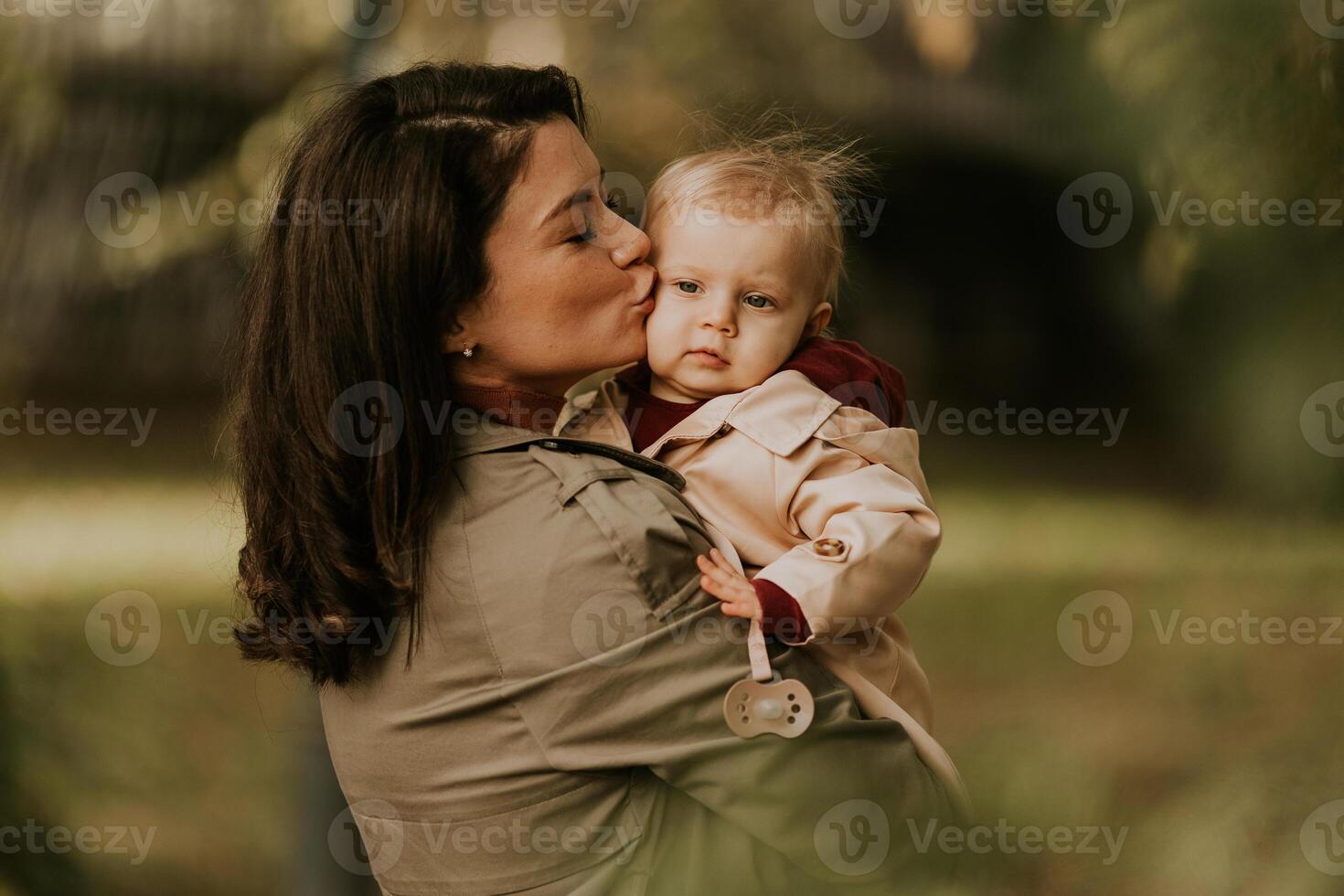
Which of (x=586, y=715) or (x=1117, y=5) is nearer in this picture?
(x=586, y=715)

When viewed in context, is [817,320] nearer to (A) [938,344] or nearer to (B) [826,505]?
(B) [826,505]

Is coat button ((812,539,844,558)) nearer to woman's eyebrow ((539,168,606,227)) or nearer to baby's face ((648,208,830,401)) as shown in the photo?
baby's face ((648,208,830,401))

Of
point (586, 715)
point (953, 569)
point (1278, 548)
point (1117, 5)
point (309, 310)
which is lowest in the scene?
point (953, 569)

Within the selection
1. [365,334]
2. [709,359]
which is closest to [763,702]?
[709,359]

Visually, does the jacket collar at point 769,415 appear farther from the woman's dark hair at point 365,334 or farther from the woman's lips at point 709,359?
the woman's dark hair at point 365,334

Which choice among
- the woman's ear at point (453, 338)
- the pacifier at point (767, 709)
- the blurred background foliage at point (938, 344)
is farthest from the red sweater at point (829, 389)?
the blurred background foliage at point (938, 344)

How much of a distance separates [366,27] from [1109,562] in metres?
1.65

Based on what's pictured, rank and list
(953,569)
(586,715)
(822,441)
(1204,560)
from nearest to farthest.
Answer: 1. (586,715)
2. (822,441)
3. (1204,560)
4. (953,569)

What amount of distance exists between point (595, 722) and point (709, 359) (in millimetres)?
406

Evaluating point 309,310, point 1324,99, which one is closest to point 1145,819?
point 1324,99

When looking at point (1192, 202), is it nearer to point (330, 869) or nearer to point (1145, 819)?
point (1145, 819)

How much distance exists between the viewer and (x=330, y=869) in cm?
228

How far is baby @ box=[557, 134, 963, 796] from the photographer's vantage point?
1278 mm

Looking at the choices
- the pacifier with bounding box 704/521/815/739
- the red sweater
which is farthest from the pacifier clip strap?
the red sweater
